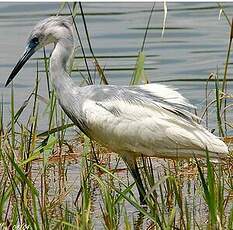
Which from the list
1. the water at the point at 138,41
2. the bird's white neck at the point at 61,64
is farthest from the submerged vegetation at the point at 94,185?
the water at the point at 138,41

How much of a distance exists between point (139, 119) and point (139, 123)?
0.08ft

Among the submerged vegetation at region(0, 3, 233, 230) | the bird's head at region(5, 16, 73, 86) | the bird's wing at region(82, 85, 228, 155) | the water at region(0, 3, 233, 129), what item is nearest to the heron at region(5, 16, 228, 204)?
the bird's wing at region(82, 85, 228, 155)

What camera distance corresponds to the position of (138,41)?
11070 millimetres

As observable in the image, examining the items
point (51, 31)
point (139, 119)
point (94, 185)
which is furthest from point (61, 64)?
point (94, 185)

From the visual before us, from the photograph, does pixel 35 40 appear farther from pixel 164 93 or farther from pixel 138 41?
pixel 138 41

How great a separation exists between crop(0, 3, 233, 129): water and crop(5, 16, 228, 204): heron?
2.22m

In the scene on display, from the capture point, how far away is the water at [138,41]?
9.88m

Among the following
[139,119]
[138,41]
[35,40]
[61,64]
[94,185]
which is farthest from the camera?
[138,41]

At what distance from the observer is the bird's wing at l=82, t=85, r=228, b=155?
6410 mm

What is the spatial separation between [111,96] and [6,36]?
16.1 ft

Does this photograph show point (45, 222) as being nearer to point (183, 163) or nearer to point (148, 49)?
point (183, 163)

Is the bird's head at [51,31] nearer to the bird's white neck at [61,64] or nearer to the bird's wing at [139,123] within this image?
the bird's white neck at [61,64]

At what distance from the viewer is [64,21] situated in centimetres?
680

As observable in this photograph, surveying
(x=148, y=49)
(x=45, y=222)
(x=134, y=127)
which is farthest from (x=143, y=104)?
(x=148, y=49)
